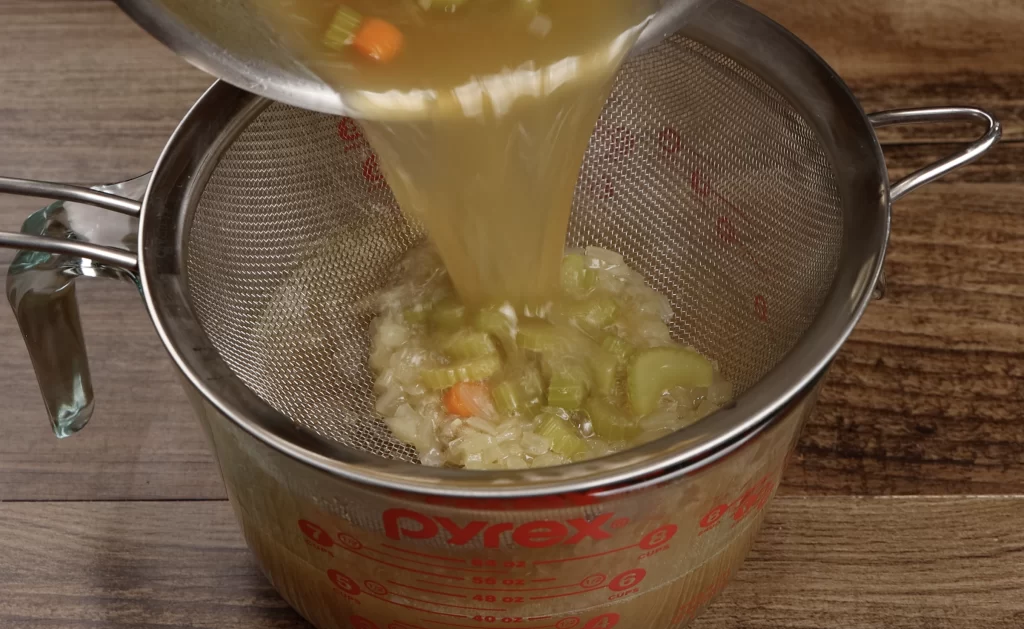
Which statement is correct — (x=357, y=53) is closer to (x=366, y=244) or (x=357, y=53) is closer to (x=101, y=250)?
(x=101, y=250)

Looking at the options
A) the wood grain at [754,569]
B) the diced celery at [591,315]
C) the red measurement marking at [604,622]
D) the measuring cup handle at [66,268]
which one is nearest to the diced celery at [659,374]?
the diced celery at [591,315]

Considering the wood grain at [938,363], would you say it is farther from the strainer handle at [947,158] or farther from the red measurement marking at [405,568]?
the red measurement marking at [405,568]

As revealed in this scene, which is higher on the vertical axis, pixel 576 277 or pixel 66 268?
pixel 66 268

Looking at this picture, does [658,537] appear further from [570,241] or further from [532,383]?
[570,241]

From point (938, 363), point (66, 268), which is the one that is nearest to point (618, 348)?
point (938, 363)

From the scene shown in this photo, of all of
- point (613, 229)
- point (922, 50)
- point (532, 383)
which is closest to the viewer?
point (532, 383)

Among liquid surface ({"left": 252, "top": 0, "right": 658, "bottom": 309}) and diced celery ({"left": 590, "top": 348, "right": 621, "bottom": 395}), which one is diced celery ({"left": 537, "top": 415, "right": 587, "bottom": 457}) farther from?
liquid surface ({"left": 252, "top": 0, "right": 658, "bottom": 309})

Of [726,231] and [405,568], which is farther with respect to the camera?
[726,231]

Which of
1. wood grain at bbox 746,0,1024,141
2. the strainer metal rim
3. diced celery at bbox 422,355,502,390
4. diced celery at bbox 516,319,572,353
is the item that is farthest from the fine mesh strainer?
wood grain at bbox 746,0,1024,141
